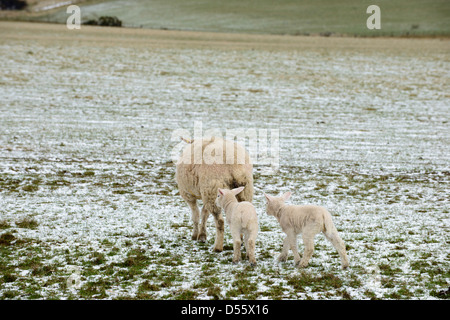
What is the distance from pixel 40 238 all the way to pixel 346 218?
5.50 m

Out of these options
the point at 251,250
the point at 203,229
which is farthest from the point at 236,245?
the point at 203,229

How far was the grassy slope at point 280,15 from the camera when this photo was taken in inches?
3135

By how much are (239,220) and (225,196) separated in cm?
46

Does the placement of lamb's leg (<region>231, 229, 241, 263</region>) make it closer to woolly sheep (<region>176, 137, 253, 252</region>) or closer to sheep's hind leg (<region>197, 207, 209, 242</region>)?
woolly sheep (<region>176, 137, 253, 252</region>)

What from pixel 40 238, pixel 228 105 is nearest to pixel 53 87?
pixel 228 105

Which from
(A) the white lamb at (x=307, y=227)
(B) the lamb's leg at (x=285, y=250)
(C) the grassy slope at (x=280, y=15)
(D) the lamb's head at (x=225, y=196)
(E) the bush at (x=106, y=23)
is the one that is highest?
(C) the grassy slope at (x=280, y=15)

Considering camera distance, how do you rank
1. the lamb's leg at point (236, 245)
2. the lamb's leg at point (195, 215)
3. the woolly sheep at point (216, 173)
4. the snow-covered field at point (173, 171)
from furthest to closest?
the lamb's leg at point (195, 215) < the woolly sheep at point (216, 173) < the lamb's leg at point (236, 245) < the snow-covered field at point (173, 171)

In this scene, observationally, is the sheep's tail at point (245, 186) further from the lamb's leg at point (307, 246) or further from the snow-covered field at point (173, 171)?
the lamb's leg at point (307, 246)

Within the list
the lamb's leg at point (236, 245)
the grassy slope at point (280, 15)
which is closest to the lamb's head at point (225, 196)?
the lamb's leg at point (236, 245)

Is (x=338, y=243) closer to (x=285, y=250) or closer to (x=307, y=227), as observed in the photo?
(x=307, y=227)

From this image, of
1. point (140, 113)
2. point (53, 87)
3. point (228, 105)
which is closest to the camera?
point (140, 113)

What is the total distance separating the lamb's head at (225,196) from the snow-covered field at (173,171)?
2.80ft

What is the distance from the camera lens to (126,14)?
108125 mm
